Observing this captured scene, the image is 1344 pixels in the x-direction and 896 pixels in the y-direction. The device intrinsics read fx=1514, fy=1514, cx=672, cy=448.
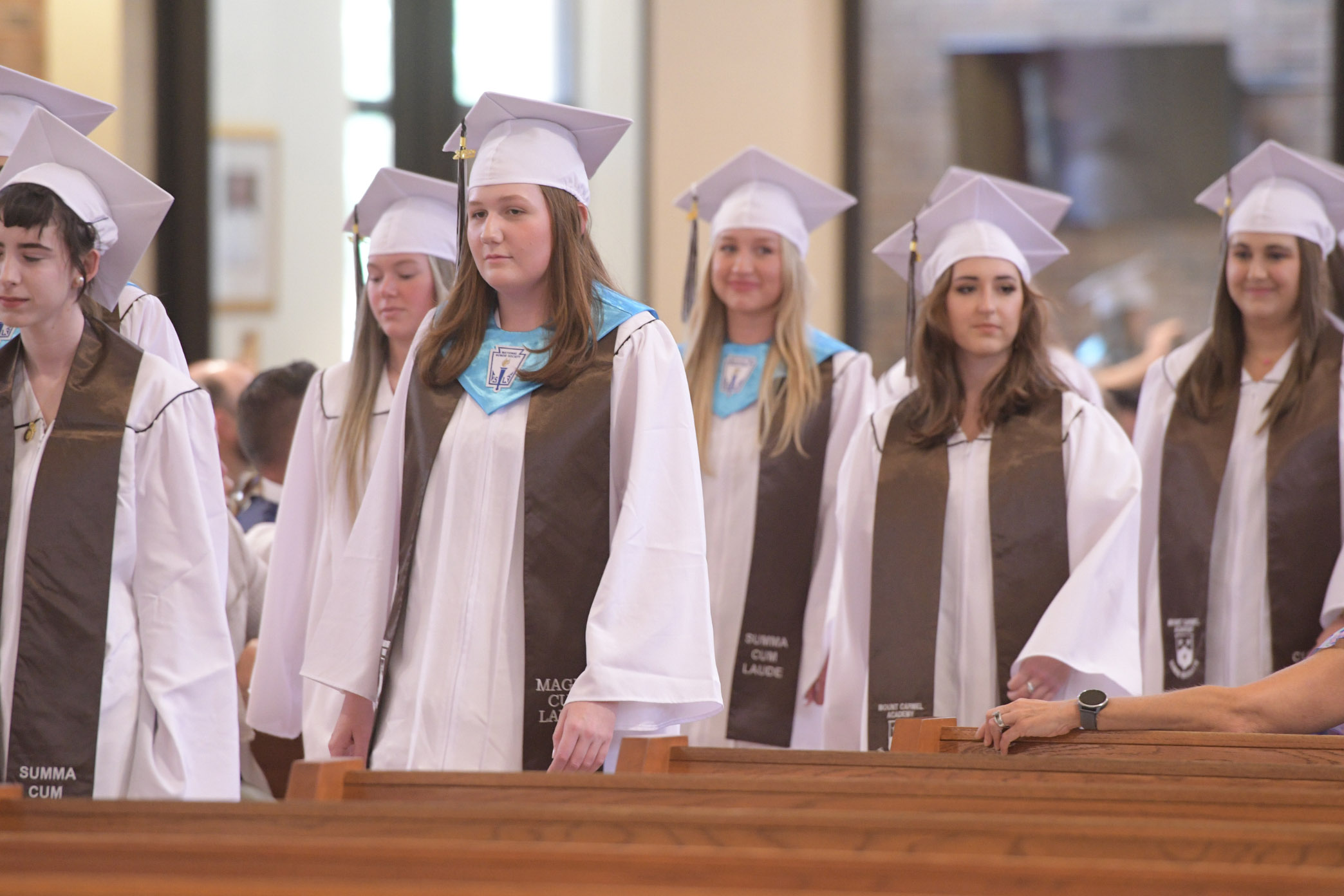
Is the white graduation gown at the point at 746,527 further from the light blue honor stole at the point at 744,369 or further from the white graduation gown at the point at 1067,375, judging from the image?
the white graduation gown at the point at 1067,375

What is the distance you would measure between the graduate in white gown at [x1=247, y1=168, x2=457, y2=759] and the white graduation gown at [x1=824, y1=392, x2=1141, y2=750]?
48.8 inches

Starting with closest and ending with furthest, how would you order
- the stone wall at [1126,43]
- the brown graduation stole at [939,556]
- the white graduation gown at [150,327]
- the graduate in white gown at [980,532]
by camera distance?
the white graduation gown at [150,327]
the graduate in white gown at [980,532]
the brown graduation stole at [939,556]
the stone wall at [1126,43]

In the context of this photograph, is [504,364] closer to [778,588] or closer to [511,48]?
[778,588]

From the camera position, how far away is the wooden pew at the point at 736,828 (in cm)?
162

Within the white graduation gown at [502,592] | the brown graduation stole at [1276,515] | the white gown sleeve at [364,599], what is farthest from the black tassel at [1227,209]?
the white gown sleeve at [364,599]

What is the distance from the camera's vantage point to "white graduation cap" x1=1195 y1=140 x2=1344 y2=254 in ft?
14.8

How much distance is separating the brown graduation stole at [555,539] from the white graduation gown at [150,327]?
3.17 ft

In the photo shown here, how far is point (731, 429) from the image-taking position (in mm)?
4523

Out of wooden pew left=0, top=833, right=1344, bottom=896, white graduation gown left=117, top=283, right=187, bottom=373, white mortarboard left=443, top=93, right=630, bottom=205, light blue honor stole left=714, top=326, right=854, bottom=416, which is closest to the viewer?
wooden pew left=0, top=833, right=1344, bottom=896

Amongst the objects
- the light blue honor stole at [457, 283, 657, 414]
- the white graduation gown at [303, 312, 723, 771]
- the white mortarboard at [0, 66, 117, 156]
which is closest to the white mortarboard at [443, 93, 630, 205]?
the light blue honor stole at [457, 283, 657, 414]

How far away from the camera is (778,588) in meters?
4.41

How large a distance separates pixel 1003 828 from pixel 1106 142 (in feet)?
25.4

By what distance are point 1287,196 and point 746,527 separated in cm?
190

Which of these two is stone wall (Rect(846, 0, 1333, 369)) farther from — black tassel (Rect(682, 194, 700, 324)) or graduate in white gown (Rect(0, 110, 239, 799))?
graduate in white gown (Rect(0, 110, 239, 799))
